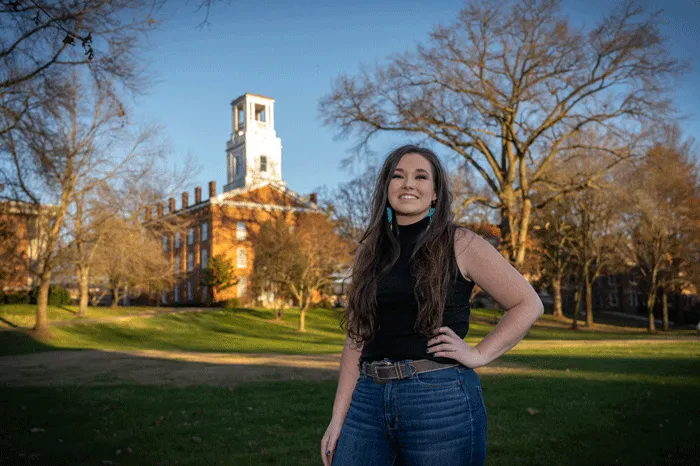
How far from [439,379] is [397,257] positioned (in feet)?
1.78

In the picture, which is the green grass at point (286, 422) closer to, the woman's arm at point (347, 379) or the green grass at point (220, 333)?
the woman's arm at point (347, 379)

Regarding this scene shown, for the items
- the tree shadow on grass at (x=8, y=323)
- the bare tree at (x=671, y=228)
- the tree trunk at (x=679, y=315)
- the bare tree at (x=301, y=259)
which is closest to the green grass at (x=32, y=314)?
the tree shadow on grass at (x=8, y=323)

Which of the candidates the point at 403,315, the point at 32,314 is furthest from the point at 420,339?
the point at 32,314

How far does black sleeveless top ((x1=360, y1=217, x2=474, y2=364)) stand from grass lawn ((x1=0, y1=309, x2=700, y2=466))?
4389 mm

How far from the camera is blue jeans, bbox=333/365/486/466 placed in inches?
103

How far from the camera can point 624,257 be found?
145 ft

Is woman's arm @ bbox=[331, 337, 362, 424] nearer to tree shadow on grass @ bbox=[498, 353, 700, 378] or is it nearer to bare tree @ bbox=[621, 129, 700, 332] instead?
tree shadow on grass @ bbox=[498, 353, 700, 378]

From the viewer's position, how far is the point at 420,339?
2705 millimetres

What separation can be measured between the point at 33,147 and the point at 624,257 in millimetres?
40054

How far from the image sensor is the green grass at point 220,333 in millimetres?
27812

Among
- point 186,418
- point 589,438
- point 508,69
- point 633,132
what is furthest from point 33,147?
point 633,132

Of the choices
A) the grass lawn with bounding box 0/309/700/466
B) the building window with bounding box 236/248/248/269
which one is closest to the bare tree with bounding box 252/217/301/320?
the building window with bounding box 236/248/248/269

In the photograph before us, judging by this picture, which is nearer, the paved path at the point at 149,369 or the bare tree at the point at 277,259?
the paved path at the point at 149,369

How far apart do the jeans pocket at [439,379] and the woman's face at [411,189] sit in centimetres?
72
